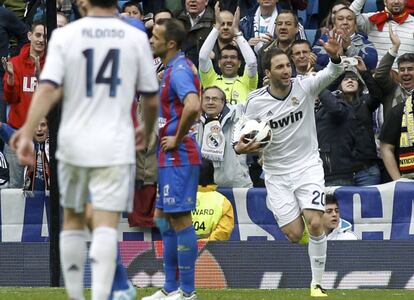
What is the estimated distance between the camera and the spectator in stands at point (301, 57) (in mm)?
15141

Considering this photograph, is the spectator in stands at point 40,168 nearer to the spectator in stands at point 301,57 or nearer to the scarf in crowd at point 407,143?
the spectator in stands at point 301,57

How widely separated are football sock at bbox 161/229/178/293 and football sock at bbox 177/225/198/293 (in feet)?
0.77

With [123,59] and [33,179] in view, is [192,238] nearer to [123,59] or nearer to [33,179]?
[123,59]

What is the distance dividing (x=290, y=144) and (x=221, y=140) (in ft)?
7.40

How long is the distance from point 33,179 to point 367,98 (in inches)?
161

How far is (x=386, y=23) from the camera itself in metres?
16.3

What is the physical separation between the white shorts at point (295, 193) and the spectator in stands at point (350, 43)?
326cm

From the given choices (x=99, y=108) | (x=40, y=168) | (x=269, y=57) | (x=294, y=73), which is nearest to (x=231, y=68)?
(x=294, y=73)

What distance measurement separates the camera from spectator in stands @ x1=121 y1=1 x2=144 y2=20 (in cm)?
1614

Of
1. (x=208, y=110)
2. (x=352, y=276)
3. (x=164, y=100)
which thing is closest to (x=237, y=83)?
(x=208, y=110)

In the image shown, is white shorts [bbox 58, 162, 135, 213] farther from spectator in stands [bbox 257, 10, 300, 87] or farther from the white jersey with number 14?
spectator in stands [bbox 257, 10, 300, 87]

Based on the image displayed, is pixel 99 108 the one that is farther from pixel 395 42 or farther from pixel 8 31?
pixel 8 31

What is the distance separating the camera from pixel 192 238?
10.6 m

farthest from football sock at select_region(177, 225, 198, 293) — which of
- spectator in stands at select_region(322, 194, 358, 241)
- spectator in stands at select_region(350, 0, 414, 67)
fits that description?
spectator in stands at select_region(350, 0, 414, 67)
